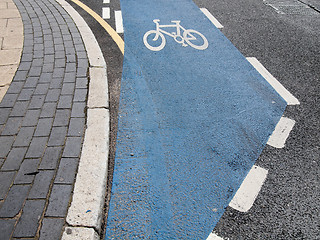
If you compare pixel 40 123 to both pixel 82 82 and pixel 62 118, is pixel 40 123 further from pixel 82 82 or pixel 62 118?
pixel 82 82

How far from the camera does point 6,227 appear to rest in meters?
2.84

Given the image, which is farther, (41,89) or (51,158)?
(41,89)

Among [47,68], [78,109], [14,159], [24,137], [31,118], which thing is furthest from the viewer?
[47,68]

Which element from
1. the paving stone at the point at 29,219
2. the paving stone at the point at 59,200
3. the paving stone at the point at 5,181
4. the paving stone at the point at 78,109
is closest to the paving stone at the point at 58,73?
the paving stone at the point at 78,109

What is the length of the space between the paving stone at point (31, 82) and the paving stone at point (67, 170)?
1929 mm

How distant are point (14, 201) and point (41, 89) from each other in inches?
88.1

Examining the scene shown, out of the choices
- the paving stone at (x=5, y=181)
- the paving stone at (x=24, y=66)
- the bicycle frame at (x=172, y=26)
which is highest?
the bicycle frame at (x=172, y=26)

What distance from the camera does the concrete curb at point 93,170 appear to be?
114 inches

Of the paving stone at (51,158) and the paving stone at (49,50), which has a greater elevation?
the paving stone at (51,158)

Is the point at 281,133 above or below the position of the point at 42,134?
above

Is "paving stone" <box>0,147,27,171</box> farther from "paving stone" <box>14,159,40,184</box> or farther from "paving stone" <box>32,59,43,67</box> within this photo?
"paving stone" <box>32,59,43,67</box>

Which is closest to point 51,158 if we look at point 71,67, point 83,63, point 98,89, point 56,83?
point 98,89

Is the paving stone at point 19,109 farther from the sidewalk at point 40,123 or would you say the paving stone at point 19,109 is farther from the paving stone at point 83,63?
the paving stone at point 83,63

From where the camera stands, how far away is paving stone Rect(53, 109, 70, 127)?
4102 millimetres
